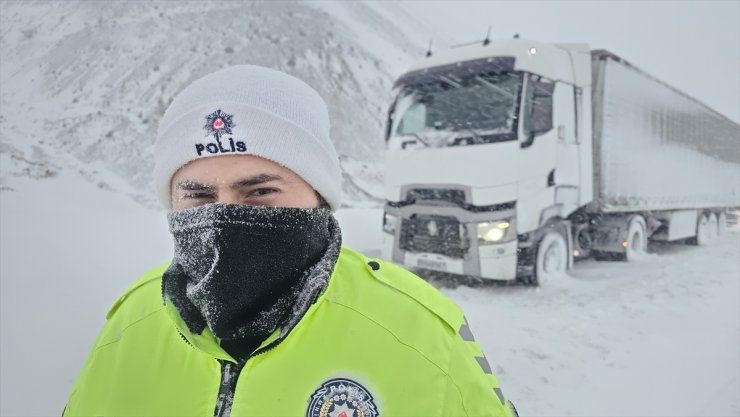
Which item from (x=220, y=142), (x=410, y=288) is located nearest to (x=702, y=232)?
(x=410, y=288)

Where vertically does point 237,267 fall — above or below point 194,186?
below

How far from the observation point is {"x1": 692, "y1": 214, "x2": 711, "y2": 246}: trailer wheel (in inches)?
429

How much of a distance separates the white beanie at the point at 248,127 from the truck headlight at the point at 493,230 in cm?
432

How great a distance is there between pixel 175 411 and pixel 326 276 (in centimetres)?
48

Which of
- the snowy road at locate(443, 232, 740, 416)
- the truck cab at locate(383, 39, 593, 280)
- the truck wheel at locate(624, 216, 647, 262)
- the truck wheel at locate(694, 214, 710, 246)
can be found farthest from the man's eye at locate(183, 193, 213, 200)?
the truck wheel at locate(694, 214, 710, 246)

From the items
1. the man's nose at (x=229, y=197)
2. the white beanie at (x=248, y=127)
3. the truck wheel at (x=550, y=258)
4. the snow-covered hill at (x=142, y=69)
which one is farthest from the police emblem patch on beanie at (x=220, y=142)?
the snow-covered hill at (x=142, y=69)

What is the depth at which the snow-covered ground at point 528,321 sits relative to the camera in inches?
121

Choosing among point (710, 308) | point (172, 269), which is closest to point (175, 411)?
point (172, 269)

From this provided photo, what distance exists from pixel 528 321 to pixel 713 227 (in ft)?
33.1

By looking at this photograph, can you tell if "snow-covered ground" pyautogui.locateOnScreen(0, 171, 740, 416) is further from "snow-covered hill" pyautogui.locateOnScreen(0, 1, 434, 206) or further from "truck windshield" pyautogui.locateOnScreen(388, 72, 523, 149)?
"truck windshield" pyautogui.locateOnScreen(388, 72, 523, 149)

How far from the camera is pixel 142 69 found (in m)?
17.4

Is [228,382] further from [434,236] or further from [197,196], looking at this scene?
[434,236]

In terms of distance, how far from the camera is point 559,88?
616 cm

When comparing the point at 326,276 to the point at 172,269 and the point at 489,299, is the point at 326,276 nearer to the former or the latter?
the point at 172,269
